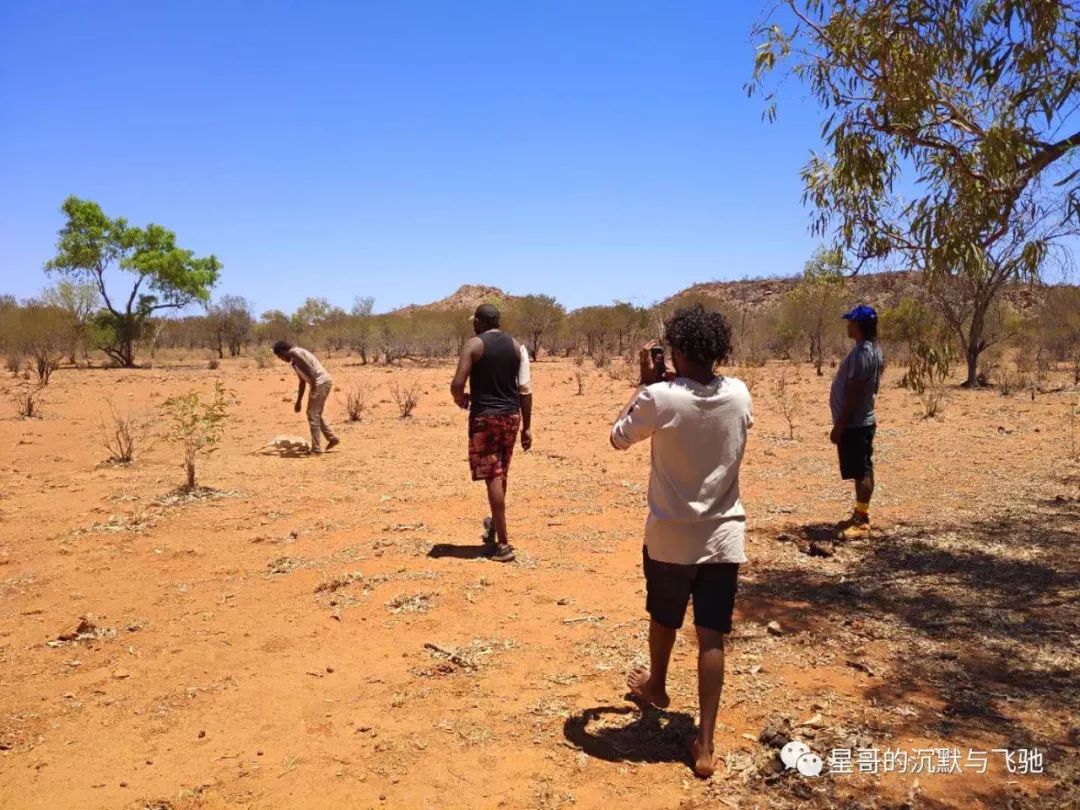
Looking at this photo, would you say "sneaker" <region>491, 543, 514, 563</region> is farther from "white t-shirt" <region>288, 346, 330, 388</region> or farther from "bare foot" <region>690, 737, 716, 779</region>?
"white t-shirt" <region>288, 346, 330, 388</region>

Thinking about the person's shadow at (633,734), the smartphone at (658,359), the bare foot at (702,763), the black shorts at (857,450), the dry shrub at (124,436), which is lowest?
the person's shadow at (633,734)

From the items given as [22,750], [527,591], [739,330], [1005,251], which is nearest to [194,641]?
[22,750]

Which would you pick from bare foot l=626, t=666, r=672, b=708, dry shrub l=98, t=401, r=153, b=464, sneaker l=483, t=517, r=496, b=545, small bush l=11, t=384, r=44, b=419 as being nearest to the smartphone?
bare foot l=626, t=666, r=672, b=708

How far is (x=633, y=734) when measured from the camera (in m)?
3.06

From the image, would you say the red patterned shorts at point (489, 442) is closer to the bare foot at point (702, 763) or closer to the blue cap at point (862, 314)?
the blue cap at point (862, 314)

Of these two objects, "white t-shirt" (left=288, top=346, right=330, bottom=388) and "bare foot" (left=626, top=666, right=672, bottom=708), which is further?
"white t-shirt" (left=288, top=346, right=330, bottom=388)

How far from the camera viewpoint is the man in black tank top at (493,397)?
5.12 metres

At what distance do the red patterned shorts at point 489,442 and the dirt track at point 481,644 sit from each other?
708 mm

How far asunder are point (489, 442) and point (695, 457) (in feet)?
8.73

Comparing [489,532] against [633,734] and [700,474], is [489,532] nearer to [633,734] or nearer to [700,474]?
[633,734]

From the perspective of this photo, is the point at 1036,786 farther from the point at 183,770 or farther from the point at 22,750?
Result: the point at 22,750

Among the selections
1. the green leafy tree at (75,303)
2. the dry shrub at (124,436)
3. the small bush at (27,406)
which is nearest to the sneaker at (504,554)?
the dry shrub at (124,436)

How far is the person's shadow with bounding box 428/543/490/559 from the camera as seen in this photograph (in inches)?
216

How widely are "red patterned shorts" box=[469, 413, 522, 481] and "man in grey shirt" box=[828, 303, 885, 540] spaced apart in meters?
2.38
